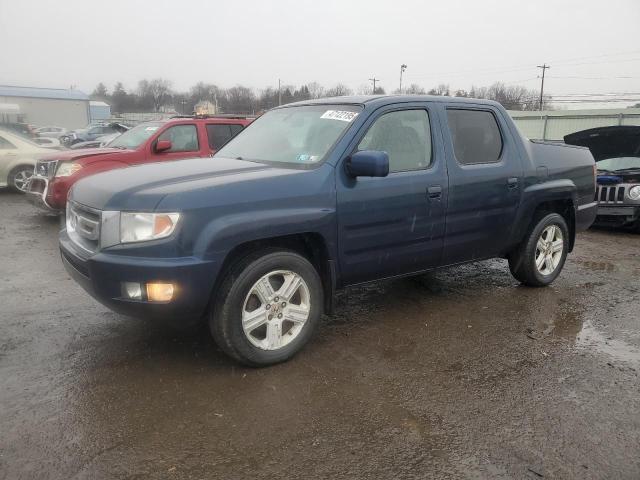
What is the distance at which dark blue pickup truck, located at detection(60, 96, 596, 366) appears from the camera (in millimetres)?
3068

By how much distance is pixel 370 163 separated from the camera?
3.49 metres

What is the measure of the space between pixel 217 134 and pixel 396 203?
551 centimetres

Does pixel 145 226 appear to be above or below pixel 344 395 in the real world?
above

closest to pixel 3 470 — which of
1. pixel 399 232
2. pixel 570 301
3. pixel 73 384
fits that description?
pixel 73 384

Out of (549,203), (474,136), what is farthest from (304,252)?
(549,203)

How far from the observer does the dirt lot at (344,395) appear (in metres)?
2.52

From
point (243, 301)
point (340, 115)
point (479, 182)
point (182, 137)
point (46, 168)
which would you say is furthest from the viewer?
point (182, 137)

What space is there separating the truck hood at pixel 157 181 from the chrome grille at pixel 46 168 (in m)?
4.86

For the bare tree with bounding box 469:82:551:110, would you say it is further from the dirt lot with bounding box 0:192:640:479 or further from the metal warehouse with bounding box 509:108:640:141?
the dirt lot with bounding box 0:192:640:479

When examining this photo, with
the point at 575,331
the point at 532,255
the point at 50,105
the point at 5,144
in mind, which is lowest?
the point at 575,331

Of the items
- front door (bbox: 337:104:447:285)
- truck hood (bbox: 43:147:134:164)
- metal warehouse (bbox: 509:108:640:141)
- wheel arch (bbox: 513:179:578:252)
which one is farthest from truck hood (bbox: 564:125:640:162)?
metal warehouse (bbox: 509:108:640:141)

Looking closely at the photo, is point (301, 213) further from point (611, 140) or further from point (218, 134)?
point (611, 140)

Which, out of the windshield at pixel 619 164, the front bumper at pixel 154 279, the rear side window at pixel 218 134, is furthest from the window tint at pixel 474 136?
the windshield at pixel 619 164

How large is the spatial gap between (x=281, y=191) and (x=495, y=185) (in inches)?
85.0
